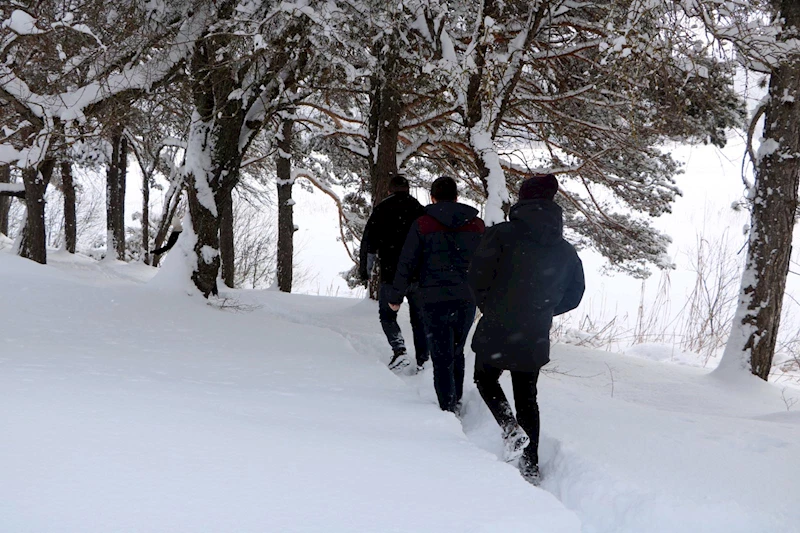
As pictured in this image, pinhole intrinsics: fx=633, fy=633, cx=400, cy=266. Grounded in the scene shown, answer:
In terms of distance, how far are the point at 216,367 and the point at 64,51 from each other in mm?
4637

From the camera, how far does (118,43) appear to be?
671 centimetres

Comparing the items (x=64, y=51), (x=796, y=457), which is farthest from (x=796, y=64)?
(x=64, y=51)

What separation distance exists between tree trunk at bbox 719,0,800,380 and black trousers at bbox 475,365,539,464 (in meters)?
4.57

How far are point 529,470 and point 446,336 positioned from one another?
1112 millimetres

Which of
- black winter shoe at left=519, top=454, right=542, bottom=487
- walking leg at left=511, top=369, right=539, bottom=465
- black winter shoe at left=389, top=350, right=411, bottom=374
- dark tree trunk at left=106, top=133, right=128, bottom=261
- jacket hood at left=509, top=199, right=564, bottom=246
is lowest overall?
black winter shoe at left=519, top=454, right=542, bottom=487

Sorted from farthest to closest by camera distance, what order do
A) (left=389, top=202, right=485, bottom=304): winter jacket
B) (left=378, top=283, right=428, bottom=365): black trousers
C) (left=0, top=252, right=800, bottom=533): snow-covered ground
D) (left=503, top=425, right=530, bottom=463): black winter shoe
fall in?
(left=378, top=283, right=428, bottom=365): black trousers → (left=389, top=202, right=485, bottom=304): winter jacket → (left=503, top=425, right=530, bottom=463): black winter shoe → (left=0, top=252, right=800, bottom=533): snow-covered ground

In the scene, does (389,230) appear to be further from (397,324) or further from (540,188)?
(540,188)

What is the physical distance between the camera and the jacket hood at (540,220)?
3.34 metres

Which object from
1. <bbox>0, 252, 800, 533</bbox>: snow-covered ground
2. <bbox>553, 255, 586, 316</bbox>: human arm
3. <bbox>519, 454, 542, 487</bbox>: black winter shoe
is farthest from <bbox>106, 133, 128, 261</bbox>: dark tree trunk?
<bbox>519, 454, 542, 487</bbox>: black winter shoe

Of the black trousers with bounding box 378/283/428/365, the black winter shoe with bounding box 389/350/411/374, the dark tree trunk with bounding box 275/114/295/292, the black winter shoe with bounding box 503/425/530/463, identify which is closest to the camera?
the black winter shoe with bounding box 503/425/530/463

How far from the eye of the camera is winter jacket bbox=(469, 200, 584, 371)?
3.35 meters

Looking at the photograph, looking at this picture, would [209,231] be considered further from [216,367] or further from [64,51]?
[216,367]

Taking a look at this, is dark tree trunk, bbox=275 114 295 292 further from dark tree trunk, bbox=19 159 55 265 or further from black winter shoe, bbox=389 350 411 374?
black winter shoe, bbox=389 350 411 374

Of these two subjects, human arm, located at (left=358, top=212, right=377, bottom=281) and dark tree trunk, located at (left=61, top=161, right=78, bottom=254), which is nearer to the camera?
human arm, located at (left=358, top=212, right=377, bottom=281)
